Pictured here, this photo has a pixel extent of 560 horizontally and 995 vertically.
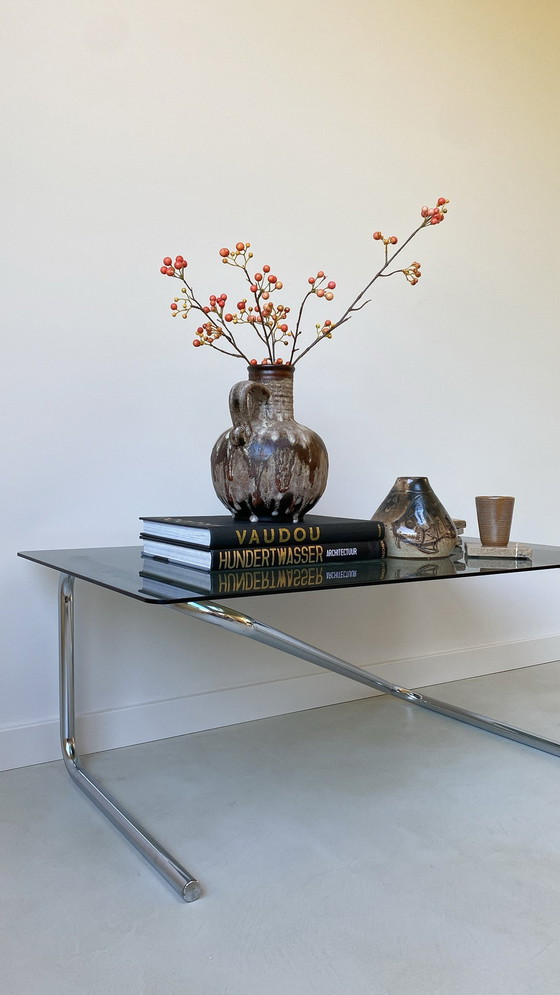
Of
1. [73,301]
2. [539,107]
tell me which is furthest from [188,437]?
[539,107]

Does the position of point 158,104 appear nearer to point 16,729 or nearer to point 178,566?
point 178,566

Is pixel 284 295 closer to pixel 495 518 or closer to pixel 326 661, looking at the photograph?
pixel 495 518

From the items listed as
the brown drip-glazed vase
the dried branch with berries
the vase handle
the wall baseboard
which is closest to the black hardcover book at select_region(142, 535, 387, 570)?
the brown drip-glazed vase

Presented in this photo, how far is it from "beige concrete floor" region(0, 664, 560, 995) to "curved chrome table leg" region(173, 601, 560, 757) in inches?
1.4

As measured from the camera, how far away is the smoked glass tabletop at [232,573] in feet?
3.45

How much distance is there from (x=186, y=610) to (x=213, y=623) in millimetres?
51

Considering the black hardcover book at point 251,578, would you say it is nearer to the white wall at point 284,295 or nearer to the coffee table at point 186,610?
the coffee table at point 186,610

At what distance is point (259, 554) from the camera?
1.26m

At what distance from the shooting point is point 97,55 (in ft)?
5.38

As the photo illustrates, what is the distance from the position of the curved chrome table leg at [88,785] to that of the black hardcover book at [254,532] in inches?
9.6

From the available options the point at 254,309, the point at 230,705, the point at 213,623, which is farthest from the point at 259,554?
the point at 230,705

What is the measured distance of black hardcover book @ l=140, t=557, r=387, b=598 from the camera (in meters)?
1.06

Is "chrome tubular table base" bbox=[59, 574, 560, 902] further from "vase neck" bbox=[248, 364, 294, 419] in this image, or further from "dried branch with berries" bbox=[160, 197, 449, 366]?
"dried branch with berries" bbox=[160, 197, 449, 366]

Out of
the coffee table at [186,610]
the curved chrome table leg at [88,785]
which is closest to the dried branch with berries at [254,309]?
the coffee table at [186,610]
